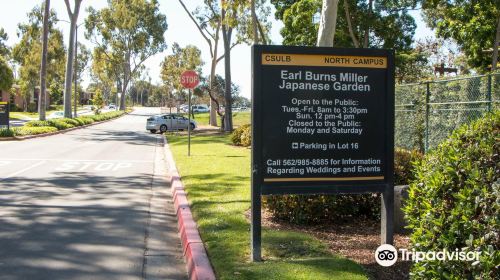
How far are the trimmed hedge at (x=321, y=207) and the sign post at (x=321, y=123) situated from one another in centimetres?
149

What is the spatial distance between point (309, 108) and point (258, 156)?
0.76 m

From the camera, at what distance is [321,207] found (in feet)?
23.8

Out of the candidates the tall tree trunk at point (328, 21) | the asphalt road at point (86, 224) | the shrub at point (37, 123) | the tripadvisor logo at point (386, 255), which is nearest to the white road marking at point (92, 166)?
the asphalt road at point (86, 224)

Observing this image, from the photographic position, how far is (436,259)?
3.44 m

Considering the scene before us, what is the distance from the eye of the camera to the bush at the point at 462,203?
303cm

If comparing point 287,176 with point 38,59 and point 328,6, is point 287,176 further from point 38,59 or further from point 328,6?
point 38,59

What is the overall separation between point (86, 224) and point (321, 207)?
349cm

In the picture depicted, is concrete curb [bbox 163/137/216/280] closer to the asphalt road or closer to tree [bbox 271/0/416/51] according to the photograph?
the asphalt road

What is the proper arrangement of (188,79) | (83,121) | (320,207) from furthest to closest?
1. (83,121)
2. (188,79)
3. (320,207)

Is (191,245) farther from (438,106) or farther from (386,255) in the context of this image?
(438,106)

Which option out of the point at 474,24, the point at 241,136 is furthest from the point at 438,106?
the point at 241,136

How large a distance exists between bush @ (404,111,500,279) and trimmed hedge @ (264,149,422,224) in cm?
336

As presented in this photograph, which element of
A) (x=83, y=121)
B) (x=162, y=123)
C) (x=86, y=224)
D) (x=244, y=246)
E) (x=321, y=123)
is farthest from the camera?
(x=83, y=121)

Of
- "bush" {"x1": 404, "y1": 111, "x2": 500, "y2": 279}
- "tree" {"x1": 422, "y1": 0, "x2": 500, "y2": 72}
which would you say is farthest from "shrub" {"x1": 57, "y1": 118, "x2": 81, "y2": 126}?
"bush" {"x1": 404, "y1": 111, "x2": 500, "y2": 279}
